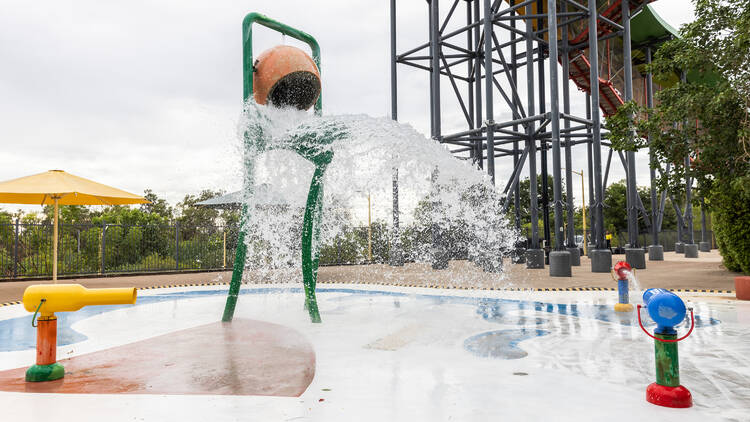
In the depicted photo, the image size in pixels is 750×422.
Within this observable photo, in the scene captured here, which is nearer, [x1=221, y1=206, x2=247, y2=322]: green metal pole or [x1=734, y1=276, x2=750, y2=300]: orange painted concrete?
[x1=221, y1=206, x2=247, y2=322]: green metal pole

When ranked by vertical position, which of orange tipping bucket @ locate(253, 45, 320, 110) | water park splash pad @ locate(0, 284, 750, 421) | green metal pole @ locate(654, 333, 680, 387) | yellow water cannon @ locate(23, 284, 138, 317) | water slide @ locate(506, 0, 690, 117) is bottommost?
water park splash pad @ locate(0, 284, 750, 421)

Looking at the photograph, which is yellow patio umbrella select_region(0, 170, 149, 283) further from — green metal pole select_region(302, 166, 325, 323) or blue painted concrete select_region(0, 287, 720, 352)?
green metal pole select_region(302, 166, 325, 323)

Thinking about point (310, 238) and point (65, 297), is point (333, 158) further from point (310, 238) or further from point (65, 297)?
point (65, 297)

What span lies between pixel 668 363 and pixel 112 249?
60.9 feet

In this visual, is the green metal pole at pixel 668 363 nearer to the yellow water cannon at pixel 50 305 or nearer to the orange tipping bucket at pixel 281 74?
the yellow water cannon at pixel 50 305

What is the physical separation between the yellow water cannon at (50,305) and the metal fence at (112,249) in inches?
527

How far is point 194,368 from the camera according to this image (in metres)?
4.27

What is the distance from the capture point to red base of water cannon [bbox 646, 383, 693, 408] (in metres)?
3.12

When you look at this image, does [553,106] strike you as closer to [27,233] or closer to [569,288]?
[569,288]

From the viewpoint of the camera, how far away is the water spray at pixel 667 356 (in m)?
3.14

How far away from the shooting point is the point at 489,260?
46.3 feet

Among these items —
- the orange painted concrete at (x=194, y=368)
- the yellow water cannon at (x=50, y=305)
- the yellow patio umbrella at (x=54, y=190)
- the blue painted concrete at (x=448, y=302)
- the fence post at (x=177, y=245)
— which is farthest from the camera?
the fence post at (x=177, y=245)

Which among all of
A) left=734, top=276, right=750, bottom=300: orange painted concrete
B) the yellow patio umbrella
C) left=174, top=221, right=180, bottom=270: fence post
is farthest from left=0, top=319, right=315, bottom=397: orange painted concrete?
left=174, top=221, right=180, bottom=270: fence post

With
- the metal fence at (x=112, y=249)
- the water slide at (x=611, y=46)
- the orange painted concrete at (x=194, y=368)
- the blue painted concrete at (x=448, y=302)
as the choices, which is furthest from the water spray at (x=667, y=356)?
the water slide at (x=611, y=46)
